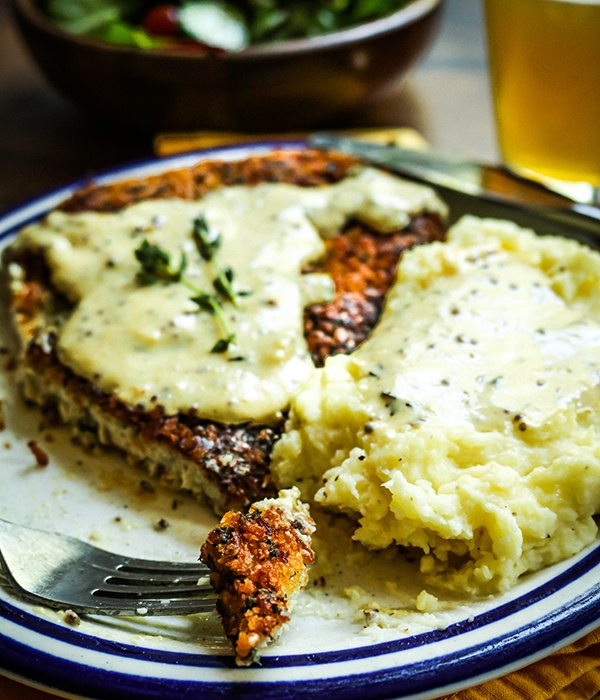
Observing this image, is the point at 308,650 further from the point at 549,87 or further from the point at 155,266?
the point at 549,87

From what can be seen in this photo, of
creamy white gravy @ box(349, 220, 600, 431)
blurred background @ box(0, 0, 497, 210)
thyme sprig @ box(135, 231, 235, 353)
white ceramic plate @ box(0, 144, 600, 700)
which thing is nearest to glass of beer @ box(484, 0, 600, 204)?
blurred background @ box(0, 0, 497, 210)

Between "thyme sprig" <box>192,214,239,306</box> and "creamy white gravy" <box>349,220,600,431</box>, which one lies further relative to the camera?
"thyme sprig" <box>192,214,239,306</box>

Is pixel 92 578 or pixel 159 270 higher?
pixel 159 270

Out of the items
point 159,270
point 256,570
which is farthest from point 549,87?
point 256,570

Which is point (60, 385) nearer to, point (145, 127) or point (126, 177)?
point (126, 177)

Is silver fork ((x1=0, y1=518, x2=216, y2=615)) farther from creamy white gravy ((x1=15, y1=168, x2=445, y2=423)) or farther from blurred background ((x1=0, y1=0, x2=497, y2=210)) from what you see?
blurred background ((x1=0, y1=0, x2=497, y2=210))
